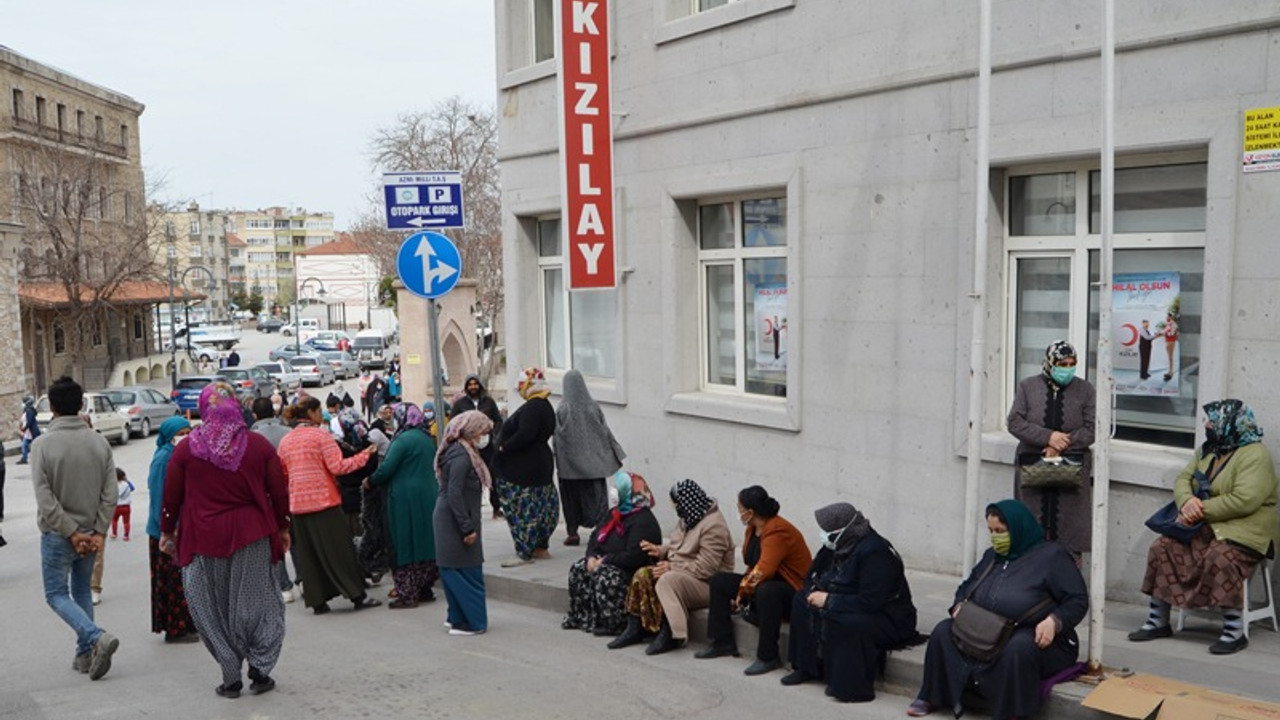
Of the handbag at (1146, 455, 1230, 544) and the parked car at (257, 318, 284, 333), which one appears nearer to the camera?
the handbag at (1146, 455, 1230, 544)

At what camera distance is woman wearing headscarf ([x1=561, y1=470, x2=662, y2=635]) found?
8422mm

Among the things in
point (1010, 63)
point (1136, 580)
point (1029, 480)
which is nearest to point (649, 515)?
point (1029, 480)

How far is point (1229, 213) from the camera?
7016mm

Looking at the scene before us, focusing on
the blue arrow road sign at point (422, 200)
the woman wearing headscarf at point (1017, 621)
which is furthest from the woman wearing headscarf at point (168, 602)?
the woman wearing headscarf at point (1017, 621)

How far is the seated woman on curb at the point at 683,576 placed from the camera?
796 cm

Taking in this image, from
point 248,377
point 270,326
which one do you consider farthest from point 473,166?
point 270,326

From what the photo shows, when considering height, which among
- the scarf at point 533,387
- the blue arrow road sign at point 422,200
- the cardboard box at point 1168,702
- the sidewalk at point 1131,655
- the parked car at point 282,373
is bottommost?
the parked car at point 282,373

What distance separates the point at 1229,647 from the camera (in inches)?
259

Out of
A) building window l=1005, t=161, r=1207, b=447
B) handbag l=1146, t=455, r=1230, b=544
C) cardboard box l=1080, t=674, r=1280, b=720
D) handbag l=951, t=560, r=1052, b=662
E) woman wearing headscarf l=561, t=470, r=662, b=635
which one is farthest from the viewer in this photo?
woman wearing headscarf l=561, t=470, r=662, b=635

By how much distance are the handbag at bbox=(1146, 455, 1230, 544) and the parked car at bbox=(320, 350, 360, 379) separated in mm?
54398

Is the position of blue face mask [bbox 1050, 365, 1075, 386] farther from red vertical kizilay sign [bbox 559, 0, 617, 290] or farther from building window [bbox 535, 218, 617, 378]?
building window [bbox 535, 218, 617, 378]

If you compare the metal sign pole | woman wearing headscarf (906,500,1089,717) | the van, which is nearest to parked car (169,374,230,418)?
the van

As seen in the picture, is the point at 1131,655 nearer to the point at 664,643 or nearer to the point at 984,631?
the point at 984,631

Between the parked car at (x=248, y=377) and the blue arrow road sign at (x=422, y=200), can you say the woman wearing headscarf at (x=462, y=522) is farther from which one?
the parked car at (x=248, y=377)
